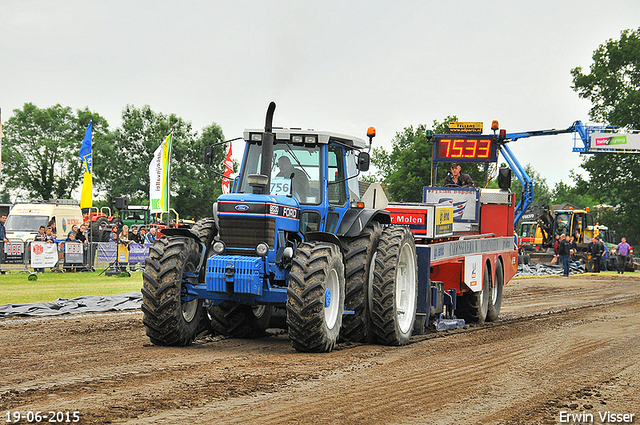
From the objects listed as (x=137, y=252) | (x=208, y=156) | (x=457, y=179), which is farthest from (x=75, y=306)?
(x=137, y=252)

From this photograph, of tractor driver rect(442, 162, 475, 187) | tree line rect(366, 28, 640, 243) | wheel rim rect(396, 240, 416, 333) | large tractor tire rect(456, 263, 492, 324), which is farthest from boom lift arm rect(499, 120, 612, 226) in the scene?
tree line rect(366, 28, 640, 243)

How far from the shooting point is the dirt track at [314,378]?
5.34m

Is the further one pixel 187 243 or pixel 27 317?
pixel 27 317

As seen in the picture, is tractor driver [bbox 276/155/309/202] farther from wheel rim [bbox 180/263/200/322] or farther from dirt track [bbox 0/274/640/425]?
dirt track [bbox 0/274/640/425]

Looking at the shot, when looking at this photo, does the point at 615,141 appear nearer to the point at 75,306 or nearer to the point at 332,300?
the point at 75,306

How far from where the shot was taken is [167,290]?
822 cm

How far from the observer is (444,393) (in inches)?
244

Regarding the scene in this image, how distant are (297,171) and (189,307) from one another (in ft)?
6.83

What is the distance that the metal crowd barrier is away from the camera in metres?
21.3

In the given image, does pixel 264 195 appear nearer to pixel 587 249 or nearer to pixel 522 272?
pixel 522 272

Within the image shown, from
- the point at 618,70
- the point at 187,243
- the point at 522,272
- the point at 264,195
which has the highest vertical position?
the point at 618,70

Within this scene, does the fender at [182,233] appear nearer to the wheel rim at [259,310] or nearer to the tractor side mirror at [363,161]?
the wheel rim at [259,310]

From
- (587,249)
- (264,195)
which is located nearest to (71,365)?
(264,195)

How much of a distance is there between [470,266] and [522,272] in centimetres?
2089
